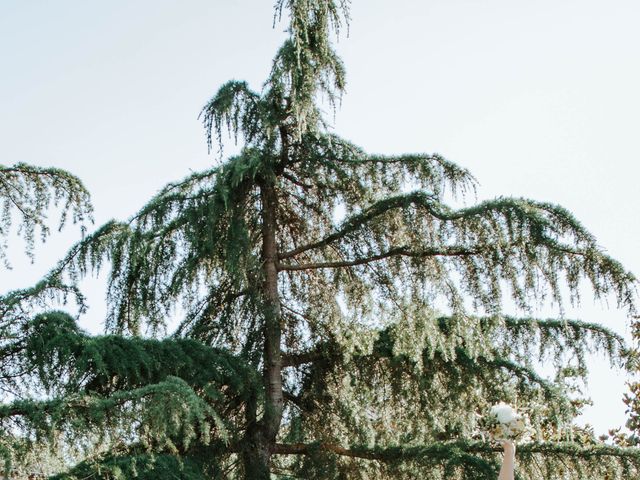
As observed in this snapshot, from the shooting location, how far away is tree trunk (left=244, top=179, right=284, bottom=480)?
759 cm

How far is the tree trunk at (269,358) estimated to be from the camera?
7.59 metres

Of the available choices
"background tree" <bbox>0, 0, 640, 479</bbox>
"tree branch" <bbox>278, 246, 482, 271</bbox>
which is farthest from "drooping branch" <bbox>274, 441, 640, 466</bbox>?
"tree branch" <bbox>278, 246, 482, 271</bbox>

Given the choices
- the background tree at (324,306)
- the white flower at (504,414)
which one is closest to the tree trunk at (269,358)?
the background tree at (324,306)

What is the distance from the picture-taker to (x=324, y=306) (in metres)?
8.41

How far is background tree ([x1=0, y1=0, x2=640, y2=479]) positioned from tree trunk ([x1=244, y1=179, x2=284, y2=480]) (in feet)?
0.05

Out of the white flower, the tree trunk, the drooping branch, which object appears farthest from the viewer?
the tree trunk

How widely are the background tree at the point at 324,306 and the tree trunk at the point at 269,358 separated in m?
0.02

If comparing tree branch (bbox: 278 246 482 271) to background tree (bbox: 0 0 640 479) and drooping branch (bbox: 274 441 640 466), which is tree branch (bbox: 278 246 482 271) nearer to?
background tree (bbox: 0 0 640 479)

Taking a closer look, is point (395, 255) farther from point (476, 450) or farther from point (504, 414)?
point (504, 414)

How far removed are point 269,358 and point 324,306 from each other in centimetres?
83

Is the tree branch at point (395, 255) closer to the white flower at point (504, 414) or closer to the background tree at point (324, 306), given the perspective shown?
the background tree at point (324, 306)

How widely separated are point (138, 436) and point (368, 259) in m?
2.86

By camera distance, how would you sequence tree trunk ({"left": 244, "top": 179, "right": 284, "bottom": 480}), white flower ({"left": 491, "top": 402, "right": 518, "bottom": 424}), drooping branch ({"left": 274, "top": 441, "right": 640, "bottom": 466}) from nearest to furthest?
white flower ({"left": 491, "top": 402, "right": 518, "bottom": 424}) < drooping branch ({"left": 274, "top": 441, "right": 640, "bottom": 466}) < tree trunk ({"left": 244, "top": 179, "right": 284, "bottom": 480})

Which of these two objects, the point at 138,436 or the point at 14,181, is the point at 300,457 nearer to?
the point at 138,436
